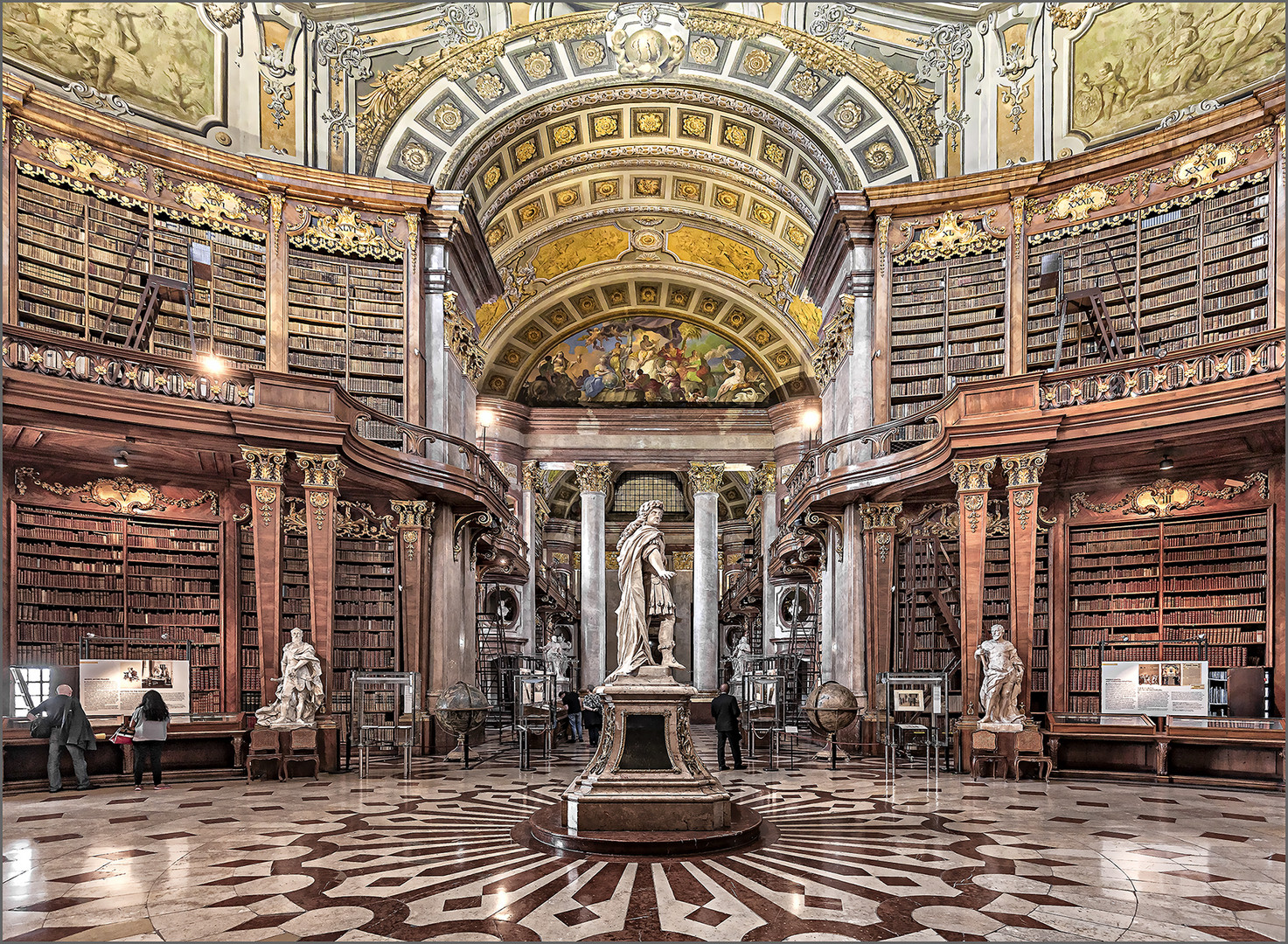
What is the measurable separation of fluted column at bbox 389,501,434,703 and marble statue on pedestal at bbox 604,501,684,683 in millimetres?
7631

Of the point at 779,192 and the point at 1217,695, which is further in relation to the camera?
the point at 779,192

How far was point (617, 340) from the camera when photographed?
2650 centimetres

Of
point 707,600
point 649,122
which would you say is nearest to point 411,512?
point 649,122

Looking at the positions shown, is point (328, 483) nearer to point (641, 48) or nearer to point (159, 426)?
point (159, 426)

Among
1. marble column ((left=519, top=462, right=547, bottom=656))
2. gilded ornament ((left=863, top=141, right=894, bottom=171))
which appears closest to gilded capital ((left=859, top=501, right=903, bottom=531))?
gilded ornament ((left=863, top=141, right=894, bottom=171))

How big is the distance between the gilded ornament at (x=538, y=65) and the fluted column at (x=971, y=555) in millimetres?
10077

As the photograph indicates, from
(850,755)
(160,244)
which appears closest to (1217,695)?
(850,755)

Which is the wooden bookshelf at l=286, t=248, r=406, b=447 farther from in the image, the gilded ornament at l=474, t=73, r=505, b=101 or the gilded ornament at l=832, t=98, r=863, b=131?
the gilded ornament at l=832, t=98, r=863, b=131

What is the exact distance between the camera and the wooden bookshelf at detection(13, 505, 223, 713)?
11578mm

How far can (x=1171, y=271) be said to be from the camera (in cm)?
1278

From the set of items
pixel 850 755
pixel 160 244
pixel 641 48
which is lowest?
pixel 850 755

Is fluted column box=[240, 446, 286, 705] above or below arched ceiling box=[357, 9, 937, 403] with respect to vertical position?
below

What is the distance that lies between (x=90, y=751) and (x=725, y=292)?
18283mm

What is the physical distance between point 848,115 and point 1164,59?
15.6 feet
